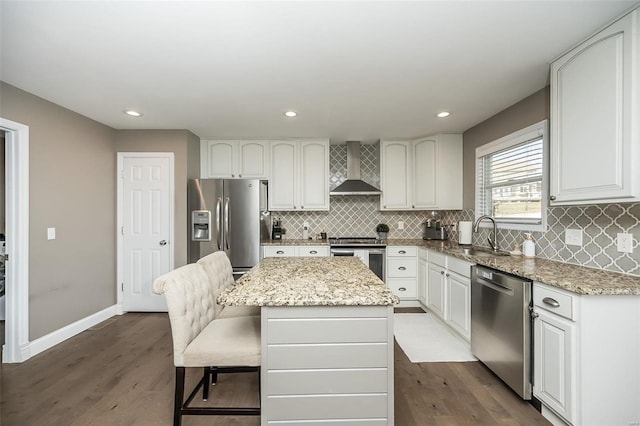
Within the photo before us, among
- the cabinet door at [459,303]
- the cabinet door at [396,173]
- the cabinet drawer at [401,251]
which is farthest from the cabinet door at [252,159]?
the cabinet door at [459,303]

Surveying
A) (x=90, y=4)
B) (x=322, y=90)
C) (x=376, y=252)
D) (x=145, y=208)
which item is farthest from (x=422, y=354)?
(x=145, y=208)

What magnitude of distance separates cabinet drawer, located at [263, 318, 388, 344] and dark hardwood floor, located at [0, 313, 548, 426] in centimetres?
80

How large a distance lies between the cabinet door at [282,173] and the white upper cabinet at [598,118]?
297 cm

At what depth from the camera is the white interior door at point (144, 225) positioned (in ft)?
12.0

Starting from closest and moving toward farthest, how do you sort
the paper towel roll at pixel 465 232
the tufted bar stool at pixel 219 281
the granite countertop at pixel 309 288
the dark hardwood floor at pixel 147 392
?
1. the granite countertop at pixel 309 288
2. the dark hardwood floor at pixel 147 392
3. the tufted bar stool at pixel 219 281
4. the paper towel roll at pixel 465 232

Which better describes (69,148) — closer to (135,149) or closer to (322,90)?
(135,149)

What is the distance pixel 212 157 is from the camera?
4113mm

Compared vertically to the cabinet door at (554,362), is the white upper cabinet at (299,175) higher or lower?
higher

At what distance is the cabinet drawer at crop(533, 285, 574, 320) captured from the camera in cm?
158

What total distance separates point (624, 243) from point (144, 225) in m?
4.67

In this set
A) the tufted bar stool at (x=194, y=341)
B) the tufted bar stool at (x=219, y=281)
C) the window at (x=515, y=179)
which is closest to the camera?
the tufted bar stool at (x=194, y=341)

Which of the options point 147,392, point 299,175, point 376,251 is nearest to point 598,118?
point 376,251

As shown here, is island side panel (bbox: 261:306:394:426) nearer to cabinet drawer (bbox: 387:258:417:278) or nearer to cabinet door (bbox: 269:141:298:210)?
cabinet drawer (bbox: 387:258:417:278)

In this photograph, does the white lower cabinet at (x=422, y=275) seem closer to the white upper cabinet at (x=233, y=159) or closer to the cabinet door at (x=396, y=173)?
the cabinet door at (x=396, y=173)
